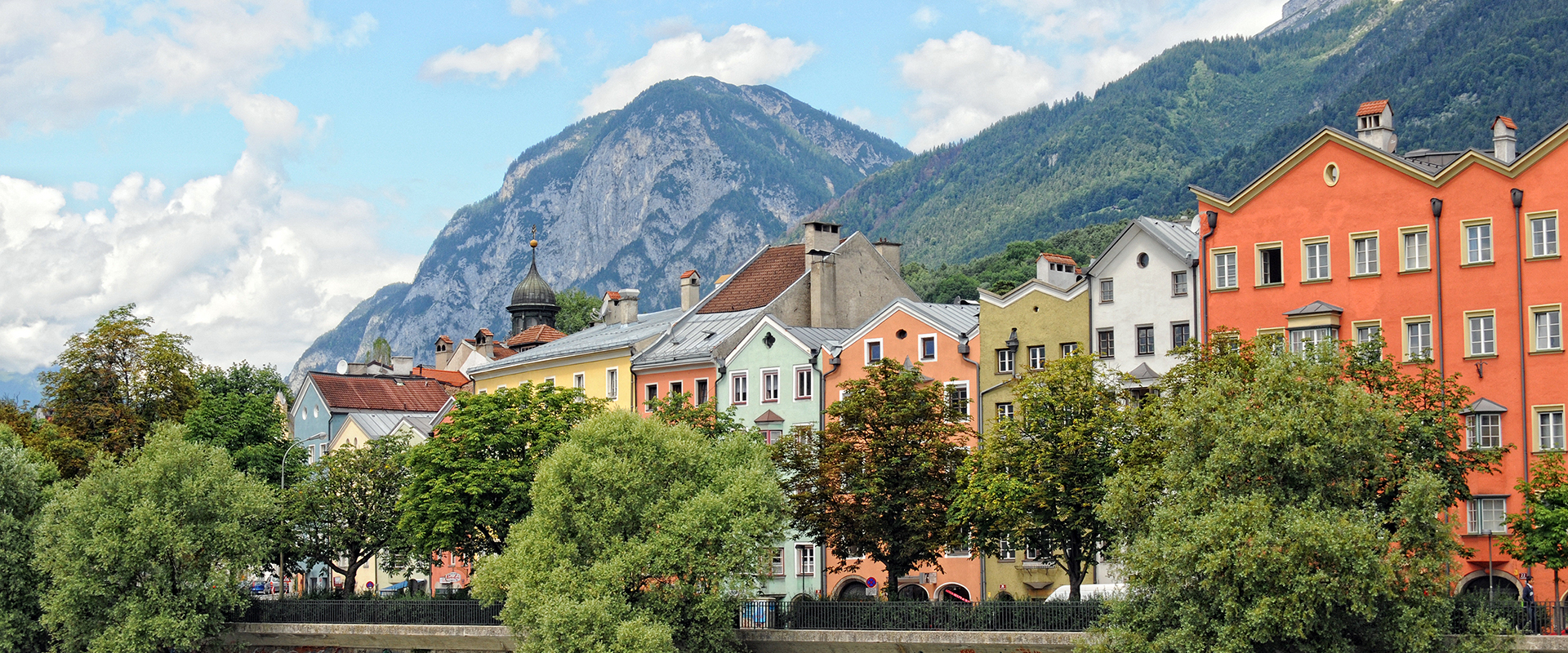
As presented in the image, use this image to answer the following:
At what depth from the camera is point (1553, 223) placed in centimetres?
5331

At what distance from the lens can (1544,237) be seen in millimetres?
53562

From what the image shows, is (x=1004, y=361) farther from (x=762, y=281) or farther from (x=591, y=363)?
(x=591, y=363)

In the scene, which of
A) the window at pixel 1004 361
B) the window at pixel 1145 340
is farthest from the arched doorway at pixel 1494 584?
the window at pixel 1004 361

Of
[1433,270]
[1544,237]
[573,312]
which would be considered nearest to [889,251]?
[1433,270]

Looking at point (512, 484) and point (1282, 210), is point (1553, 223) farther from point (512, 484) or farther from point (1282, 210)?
point (512, 484)

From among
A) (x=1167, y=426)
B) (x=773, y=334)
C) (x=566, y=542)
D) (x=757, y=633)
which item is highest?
(x=773, y=334)

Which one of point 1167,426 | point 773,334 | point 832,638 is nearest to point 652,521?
point 832,638

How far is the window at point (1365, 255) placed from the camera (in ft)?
186

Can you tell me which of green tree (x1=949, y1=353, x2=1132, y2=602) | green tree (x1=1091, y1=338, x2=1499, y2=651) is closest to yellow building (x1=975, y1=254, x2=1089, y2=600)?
green tree (x1=949, y1=353, x2=1132, y2=602)

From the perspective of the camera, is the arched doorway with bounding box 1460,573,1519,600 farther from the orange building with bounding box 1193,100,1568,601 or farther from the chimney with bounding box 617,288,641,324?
the chimney with bounding box 617,288,641,324

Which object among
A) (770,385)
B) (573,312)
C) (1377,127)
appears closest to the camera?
(1377,127)

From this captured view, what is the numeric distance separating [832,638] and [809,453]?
902 cm

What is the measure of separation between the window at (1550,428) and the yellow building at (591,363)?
143 ft

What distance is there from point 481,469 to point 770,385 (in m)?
15.9
